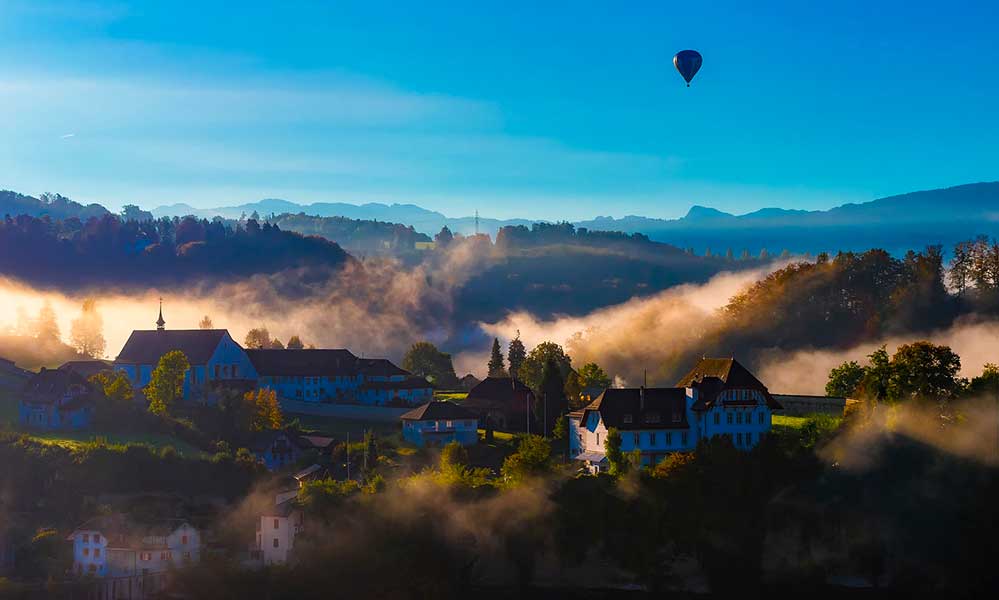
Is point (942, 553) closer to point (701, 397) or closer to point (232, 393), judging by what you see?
point (701, 397)

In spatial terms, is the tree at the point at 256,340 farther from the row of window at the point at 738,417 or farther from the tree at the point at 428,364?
the row of window at the point at 738,417

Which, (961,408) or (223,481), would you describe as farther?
(223,481)

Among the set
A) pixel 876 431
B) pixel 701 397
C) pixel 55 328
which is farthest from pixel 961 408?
pixel 55 328

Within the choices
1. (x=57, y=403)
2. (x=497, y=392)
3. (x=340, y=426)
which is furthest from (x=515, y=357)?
(x=57, y=403)

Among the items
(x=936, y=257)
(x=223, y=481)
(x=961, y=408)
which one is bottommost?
(x=223, y=481)

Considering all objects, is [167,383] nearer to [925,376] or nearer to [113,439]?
[113,439]

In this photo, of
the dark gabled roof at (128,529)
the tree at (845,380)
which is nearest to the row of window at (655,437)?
the tree at (845,380)
